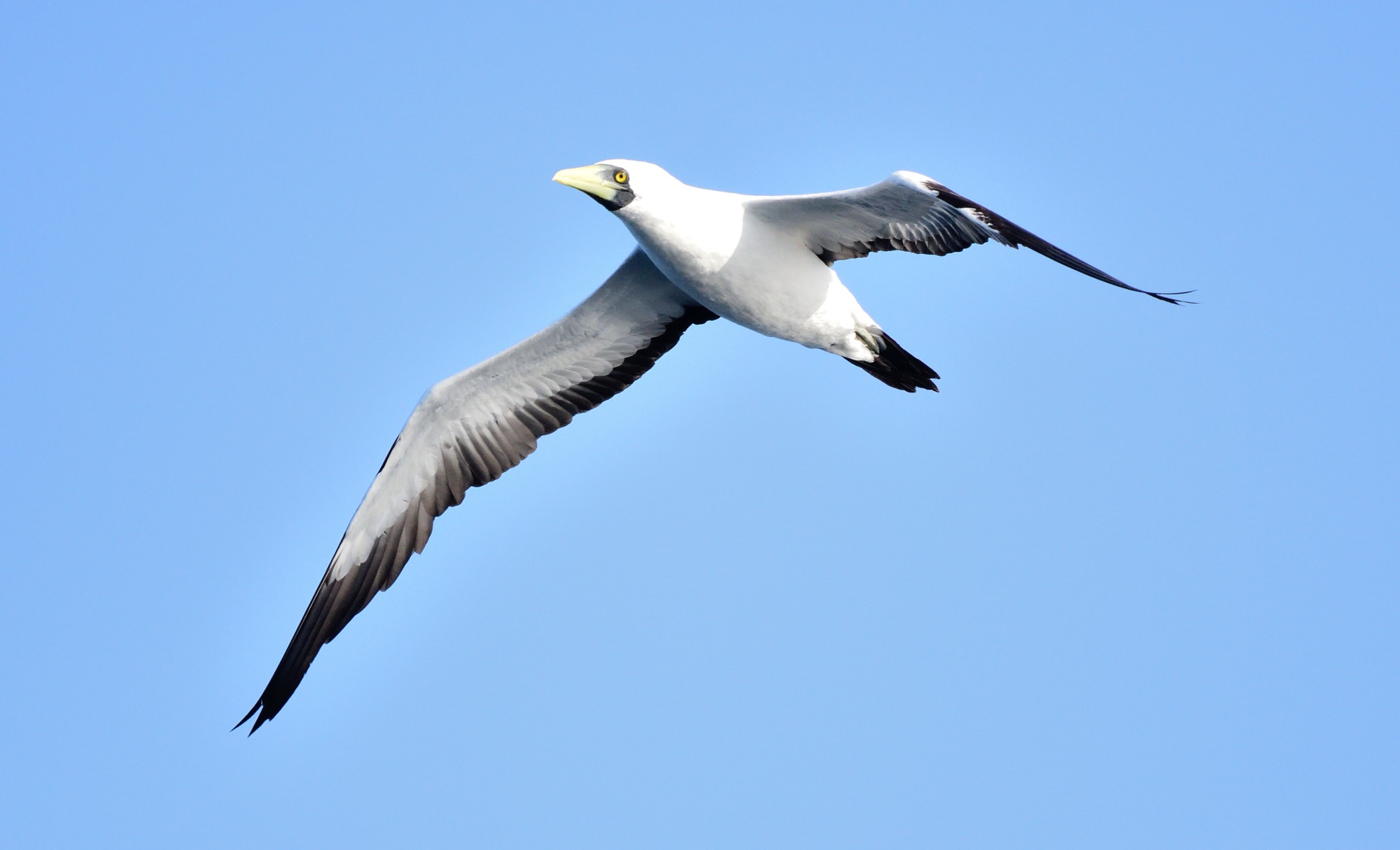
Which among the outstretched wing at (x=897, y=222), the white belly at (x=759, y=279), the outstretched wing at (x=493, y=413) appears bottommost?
the outstretched wing at (x=493, y=413)

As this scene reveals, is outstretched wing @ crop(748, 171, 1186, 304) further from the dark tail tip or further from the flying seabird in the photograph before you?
the dark tail tip

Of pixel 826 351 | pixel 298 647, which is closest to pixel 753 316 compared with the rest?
pixel 826 351

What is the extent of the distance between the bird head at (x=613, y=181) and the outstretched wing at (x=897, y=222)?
3.33ft

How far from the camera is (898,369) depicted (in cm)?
1172

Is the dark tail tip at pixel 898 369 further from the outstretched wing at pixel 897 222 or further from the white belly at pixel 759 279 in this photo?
the outstretched wing at pixel 897 222

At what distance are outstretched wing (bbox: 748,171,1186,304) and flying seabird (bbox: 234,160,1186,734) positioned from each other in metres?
0.02

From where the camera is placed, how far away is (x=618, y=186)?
10.6 m

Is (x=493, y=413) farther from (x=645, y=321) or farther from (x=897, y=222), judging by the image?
(x=897, y=222)

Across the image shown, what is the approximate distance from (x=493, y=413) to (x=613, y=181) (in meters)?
3.17

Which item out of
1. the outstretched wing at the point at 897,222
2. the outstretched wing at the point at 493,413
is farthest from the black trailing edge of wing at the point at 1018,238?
the outstretched wing at the point at 493,413

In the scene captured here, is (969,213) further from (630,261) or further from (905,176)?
(630,261)

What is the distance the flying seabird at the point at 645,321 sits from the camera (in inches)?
418

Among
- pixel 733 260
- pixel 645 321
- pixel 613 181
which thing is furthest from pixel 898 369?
pixel 613 181

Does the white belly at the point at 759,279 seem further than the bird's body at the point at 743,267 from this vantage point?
Yes
